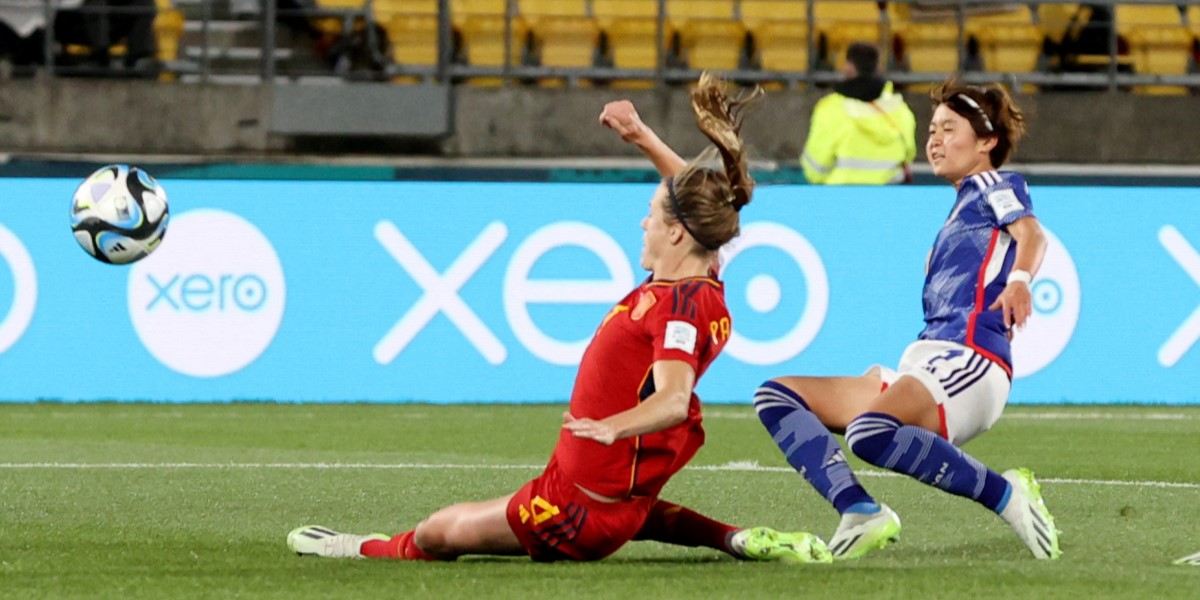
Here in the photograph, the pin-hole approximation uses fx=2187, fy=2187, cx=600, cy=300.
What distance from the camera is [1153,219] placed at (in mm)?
13180

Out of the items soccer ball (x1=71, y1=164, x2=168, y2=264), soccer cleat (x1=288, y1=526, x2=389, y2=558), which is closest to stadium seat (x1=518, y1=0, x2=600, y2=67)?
soccer ball (x1=71, y1=164, x2=168, y2=264)

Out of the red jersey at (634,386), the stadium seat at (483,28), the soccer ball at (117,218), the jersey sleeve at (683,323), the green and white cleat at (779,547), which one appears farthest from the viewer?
the stadium seat at (483,28)

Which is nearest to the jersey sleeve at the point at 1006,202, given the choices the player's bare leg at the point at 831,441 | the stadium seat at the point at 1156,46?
the player's bare leg at the point at 831,441

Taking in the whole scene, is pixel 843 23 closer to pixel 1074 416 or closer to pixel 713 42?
pixel 713 42

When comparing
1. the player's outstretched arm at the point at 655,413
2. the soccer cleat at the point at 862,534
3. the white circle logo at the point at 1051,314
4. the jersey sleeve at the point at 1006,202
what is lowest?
the white circle logo at the point at 1051,314

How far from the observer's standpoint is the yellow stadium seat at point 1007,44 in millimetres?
20672

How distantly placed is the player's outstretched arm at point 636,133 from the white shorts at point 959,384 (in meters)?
0.93

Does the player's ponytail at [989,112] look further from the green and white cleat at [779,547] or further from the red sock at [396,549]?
the red sock at [396,549]

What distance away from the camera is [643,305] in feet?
18.3

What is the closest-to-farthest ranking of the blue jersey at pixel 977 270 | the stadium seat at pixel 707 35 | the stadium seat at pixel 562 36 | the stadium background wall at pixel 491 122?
the blue jersey at pixel 977 270, the stadium background wall at pixel 491 122, the stadium seat at pixel 562 36, the stadium seat at pixel 707 35

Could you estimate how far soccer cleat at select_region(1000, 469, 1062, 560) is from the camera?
6.11 metres

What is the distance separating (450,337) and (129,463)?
11.9ft

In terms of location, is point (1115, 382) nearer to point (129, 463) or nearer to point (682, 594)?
point (129, 463)

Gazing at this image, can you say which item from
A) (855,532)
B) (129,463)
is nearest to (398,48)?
(129,463)
